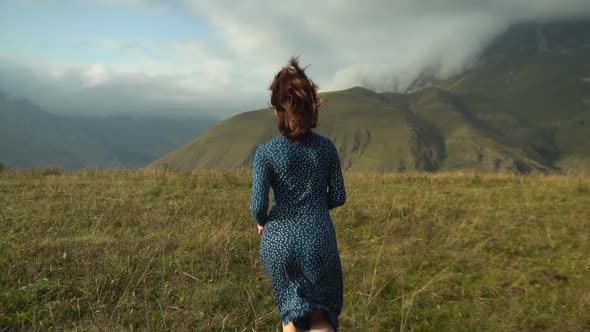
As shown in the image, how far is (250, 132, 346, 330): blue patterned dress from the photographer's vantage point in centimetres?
347

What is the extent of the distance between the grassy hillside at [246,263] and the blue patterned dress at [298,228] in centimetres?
161

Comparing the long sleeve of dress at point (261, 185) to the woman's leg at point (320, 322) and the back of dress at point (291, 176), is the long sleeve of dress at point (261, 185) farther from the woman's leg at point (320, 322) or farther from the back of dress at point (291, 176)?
the woman's leg at point (320, 322)

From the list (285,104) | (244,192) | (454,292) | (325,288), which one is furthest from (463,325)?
(244,192)

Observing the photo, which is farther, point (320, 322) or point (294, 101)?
point (320, 322)

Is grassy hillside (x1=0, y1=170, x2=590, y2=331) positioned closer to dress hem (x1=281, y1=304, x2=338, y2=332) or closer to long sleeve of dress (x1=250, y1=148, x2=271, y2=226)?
dress hem (x1=281, y1=304, x2=338, y2=332)

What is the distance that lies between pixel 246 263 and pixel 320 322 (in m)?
3.86

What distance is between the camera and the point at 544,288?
6816 millimetres

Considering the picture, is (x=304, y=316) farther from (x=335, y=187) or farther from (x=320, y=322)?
(x=335, y=187)

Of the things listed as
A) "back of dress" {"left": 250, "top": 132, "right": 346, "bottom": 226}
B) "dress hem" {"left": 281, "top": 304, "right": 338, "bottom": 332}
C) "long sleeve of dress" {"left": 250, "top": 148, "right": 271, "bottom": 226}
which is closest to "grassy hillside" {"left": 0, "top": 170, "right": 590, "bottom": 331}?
"dress hem" {"left": 281, "top": 304, "right": 338, "bottom": 332}

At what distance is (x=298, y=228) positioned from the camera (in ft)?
11.4

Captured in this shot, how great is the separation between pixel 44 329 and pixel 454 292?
544 centimetres

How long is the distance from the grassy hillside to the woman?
5.27ft

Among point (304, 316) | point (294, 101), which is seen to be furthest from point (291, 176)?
point (304, 316)

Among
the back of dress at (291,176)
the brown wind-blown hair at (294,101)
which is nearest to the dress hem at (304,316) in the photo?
the back of dress at (291,176)
